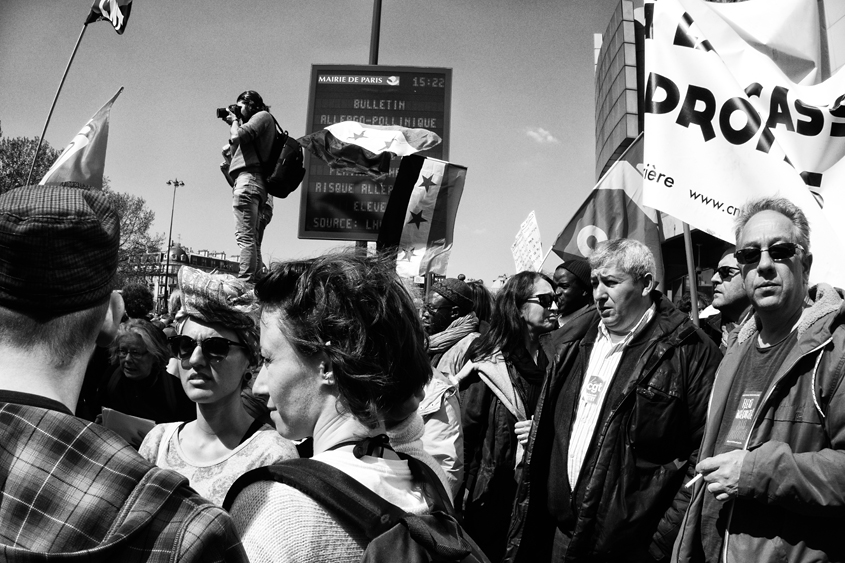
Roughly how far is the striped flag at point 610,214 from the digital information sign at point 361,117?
9.55 feet

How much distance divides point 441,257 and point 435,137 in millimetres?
1970

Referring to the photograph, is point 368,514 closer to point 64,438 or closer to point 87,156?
point 64,438

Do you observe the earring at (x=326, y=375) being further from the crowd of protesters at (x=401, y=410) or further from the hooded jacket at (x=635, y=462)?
the hooded jacket at (x=635, y=462)

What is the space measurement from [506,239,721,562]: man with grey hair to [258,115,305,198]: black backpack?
338 centimetres

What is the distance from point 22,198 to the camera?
3.69 ft

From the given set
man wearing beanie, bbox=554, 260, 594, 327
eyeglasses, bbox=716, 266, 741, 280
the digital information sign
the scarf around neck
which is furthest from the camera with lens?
eyeglasses, bbox=716, 266, 741, 280

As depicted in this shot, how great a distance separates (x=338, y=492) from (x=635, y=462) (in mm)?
2026

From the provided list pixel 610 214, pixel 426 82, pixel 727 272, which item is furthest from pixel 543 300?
pixel 426 82

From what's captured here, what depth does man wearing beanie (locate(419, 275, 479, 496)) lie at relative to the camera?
3182mm

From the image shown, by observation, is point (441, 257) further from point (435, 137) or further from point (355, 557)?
point (355, 557)

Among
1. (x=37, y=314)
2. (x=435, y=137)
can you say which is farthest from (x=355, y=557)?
(x=435, y=137)

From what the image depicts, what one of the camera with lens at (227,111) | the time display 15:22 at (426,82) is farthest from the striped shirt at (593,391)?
the time display 15:22 at (426,82)

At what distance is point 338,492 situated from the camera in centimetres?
127

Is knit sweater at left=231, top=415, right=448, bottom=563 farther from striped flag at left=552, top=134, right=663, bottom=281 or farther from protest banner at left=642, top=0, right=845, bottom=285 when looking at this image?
striped flag at left=552, top=134, right=663, bottom=281
